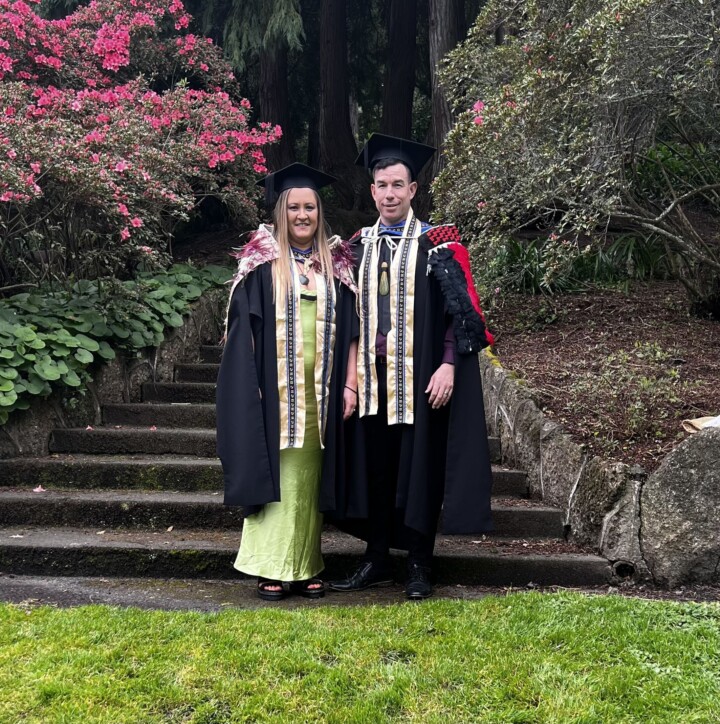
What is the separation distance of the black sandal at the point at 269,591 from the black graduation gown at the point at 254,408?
1.07 feet

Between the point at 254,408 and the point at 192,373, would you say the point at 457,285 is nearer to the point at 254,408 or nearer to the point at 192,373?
the point at 254,408

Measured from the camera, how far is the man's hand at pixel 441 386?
12.0ft

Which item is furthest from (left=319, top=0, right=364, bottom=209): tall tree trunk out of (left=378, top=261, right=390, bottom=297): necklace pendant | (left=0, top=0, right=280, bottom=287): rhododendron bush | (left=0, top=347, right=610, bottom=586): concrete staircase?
(left=378, top=261, right=390, bottom=297): necklace pendant

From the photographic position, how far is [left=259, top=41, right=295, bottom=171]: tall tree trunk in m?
9.46

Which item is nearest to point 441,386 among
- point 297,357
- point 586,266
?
point 297,357

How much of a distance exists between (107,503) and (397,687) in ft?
7.54

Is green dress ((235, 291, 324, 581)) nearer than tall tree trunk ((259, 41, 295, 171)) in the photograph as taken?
Yes

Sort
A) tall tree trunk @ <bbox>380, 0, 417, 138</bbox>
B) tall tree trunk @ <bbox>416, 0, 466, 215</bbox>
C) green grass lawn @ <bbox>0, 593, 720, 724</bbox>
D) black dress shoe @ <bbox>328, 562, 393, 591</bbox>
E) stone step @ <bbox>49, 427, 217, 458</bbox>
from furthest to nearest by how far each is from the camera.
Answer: tall tree trunk @ <bbox>380, 0, 417, 138</bbox>
tall tree trunk @ <bbox>416, 0, 466, 215</bbox>
stone step @ <bbox>49, 427, 217, 458</bbox>
black dress shoe @ <bbox>328, 562, 393, 591</bbox>
green grass lawn @ <bbox>0, 593, 720, 724</bbox>

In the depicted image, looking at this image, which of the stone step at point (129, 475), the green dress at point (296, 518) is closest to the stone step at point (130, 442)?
the stone step at point (129, 475)

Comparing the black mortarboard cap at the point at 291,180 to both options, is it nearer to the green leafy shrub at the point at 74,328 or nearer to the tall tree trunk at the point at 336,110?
the green leafy shrub at the point at 74,328

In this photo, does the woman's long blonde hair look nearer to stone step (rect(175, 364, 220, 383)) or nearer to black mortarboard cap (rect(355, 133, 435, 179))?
black mortarboard cap (rect(355, 133, 435, 179))

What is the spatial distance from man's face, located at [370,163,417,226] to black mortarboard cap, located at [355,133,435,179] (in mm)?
43

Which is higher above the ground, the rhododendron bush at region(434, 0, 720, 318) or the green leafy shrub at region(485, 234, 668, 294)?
the rhododendron bush at region(434, 0, 720, 318)

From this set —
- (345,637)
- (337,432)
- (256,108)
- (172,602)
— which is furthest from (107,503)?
(256,108)
